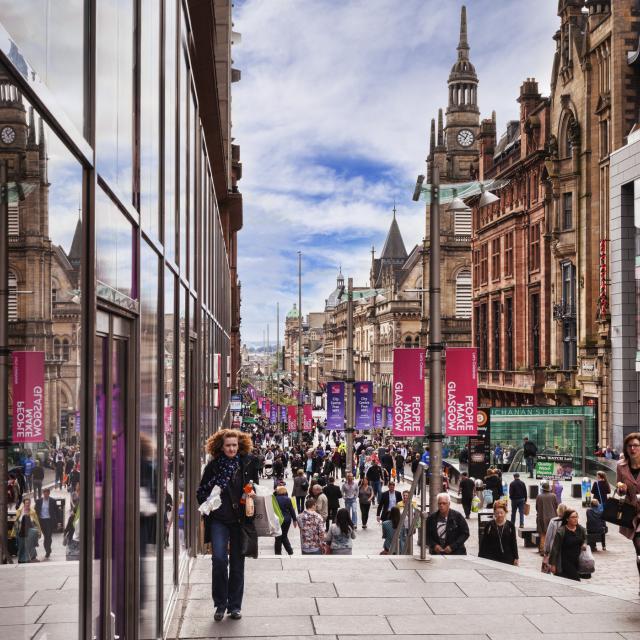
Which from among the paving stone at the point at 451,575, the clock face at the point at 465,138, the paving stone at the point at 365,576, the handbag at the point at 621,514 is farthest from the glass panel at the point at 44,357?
the clock face at the point at 465,138

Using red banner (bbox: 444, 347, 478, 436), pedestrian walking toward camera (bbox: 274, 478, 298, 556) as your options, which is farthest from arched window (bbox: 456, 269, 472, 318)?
pedestrian walking toward camera (bbox: 274, 478, 298, 556)

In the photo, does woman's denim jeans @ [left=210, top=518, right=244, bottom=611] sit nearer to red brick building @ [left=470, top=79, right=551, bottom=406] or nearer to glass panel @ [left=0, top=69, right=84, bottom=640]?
glass panel @ [left=0, top=69, right=84, bottom=640]

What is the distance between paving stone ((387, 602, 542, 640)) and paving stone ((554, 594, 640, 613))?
64 centimetres

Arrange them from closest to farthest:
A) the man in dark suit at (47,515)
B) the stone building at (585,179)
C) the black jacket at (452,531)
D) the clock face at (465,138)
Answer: the man in dark suit at (47,515), the black jacket at (452,531), the stone building at (585,179), the clock face at (465,138)

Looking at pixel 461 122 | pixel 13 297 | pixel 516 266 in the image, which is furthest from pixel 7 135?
pixel 461 122

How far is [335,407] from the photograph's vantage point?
36312 mm

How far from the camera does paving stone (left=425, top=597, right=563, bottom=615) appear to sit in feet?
25.4

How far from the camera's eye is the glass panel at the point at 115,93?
145 inches

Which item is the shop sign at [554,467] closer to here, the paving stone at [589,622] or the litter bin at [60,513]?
the paving stone at [589,622]

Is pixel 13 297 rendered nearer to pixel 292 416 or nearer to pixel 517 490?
pixel 517 490

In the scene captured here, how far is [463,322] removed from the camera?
92625 mm

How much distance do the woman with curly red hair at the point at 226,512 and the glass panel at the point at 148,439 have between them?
2.88 ft

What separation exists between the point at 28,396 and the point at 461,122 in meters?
95.6

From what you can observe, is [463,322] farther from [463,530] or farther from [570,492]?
[463,530]
